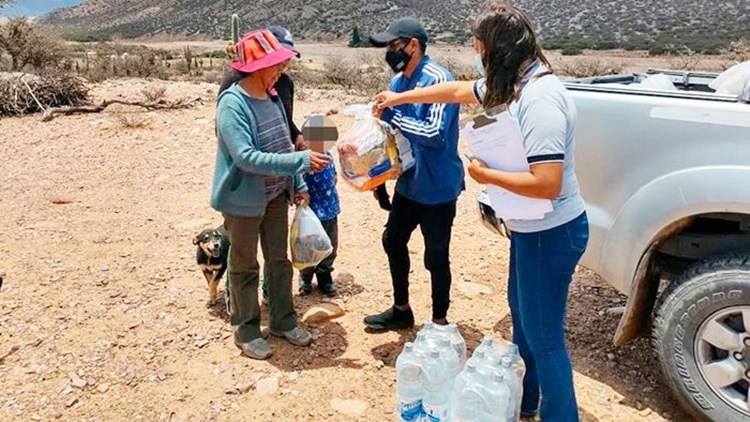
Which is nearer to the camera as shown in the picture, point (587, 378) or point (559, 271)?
point (559, 271)

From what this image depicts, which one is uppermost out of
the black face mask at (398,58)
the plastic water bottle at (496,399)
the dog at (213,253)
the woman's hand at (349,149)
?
the black face mask at (398,58)

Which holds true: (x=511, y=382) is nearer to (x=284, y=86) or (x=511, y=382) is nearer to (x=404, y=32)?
(x=404, y=32)

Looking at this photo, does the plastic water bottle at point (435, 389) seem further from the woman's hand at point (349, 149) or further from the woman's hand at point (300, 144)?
the woman's hand at point (300, 144)

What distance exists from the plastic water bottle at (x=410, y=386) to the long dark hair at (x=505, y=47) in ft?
3.49

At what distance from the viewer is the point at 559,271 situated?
99.7 inches

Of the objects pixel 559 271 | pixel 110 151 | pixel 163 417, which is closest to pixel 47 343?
pixel 163 417

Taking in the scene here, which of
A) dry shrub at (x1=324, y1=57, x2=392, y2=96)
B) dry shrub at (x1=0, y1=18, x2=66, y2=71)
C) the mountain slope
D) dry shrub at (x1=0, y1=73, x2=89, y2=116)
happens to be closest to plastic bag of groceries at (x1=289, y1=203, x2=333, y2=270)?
dry shrub at (x1=0, y1=73, x2=89, y2=116)

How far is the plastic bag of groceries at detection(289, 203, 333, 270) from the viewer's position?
377cm

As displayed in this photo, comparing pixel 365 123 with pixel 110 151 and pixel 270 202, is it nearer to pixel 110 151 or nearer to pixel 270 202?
pixel 270 202

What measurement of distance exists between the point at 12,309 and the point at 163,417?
175cm

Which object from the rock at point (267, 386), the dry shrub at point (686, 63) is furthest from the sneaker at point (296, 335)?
the dry shrub at point (686, 63)

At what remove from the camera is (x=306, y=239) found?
3771 mm

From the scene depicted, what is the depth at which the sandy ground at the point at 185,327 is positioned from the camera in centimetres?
334

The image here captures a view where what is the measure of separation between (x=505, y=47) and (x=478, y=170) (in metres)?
0.46
